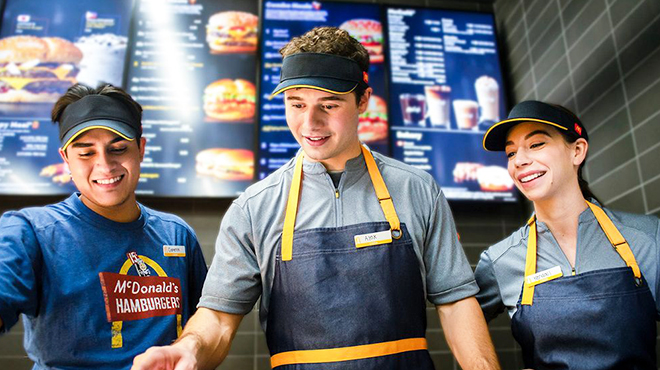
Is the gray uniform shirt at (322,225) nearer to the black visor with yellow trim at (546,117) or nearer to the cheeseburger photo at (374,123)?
the black visor with yellow trim at (546,117)

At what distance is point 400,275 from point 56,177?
2252 millimetres

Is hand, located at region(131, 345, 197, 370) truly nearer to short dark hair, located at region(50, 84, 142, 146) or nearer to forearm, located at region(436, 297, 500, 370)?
forearm, located at region(436, 297, 500, 370)

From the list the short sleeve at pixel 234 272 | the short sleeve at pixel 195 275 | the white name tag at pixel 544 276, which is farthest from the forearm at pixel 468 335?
the short sleeve at pixel 195 275

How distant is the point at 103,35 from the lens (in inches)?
125

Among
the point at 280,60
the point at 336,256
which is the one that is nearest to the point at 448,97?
the point at 280,60

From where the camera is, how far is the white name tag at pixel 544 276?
164 centimetres

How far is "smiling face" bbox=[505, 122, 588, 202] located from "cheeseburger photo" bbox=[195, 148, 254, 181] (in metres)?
1.62

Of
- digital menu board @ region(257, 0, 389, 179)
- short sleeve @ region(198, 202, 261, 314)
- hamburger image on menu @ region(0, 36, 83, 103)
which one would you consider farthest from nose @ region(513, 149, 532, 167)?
hamburger image on menu @ region(0, 36, 83, 103)

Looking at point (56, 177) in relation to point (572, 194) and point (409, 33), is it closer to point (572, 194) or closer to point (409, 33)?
point (409, 33)

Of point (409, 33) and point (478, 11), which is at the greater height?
point (478, 11)

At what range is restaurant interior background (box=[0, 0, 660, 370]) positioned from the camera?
2295mm

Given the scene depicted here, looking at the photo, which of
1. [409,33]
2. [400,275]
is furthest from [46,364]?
[409,33]

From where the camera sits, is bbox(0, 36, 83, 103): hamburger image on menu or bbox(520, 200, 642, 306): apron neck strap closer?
bbox(520, 200, 642, 306): apron neck strap

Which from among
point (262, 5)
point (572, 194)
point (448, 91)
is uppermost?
point (262, 5)
